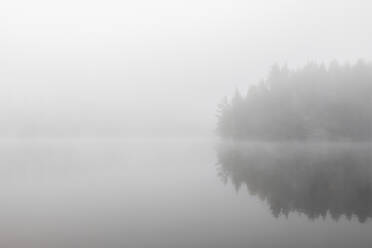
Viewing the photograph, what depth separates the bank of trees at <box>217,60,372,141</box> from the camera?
7225 cm

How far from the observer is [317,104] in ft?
240

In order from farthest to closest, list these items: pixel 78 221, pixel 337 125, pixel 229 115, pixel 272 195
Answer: pixel 229 115 → pixel 337 125 → pixel 272 195 → pixel 78 221

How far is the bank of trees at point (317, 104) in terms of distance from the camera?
7225cm

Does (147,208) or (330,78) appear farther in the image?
(330,78)

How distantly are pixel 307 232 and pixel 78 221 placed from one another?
40.3 feet

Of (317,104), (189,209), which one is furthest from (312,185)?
(317,104)

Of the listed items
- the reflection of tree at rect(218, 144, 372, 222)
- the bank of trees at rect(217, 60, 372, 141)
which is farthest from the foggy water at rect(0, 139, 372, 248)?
the bank of trees at rect(217, 60, 372, 141)

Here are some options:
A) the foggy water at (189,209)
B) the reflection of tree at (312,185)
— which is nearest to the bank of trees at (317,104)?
the reflection of tree at (312,185)

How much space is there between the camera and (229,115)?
331ft

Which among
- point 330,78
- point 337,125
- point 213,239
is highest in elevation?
point 330,78

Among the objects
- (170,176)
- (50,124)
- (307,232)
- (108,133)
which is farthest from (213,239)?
(108,133)

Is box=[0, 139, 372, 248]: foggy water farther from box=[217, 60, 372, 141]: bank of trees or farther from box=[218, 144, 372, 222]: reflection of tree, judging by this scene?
box=[217, 60, 372, 141]: bank of trees

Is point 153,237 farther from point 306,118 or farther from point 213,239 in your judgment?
point 306,118

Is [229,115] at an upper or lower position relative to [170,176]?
upper
